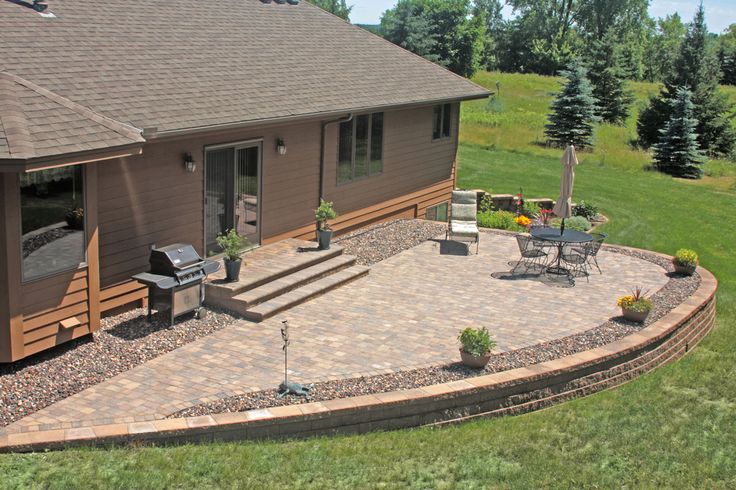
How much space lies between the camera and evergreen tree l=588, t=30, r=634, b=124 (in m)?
40.1

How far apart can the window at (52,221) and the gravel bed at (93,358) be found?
1.04m

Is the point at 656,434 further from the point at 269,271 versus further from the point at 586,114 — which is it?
the point at 586,114

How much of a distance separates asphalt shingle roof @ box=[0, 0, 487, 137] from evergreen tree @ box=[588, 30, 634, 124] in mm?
22023

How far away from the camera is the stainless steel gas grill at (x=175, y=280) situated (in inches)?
421

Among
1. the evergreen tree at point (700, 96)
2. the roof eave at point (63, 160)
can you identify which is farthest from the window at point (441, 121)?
the evergreen tree at point (700, 96)

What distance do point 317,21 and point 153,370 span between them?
499 inches

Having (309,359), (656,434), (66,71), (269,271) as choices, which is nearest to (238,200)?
(269,271)

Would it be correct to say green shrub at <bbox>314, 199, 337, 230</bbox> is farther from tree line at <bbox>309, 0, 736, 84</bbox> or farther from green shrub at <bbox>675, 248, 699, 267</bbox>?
tree line at <bbox>309, 0, 736, 84</bbox>

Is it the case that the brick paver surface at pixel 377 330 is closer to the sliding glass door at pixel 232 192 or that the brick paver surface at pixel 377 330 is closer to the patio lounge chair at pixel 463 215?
the patio lounge chair at pixel 463 215

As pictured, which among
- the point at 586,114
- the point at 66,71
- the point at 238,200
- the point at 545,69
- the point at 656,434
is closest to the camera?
the point at 656,434

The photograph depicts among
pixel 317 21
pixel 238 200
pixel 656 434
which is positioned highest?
pixel 317 21

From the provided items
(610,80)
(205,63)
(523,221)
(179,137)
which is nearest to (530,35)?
(610,80)

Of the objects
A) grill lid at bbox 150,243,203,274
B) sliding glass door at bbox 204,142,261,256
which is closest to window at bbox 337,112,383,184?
sliding glass door at bbox 204,142,261,256

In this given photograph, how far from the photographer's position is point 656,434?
8.69 m
